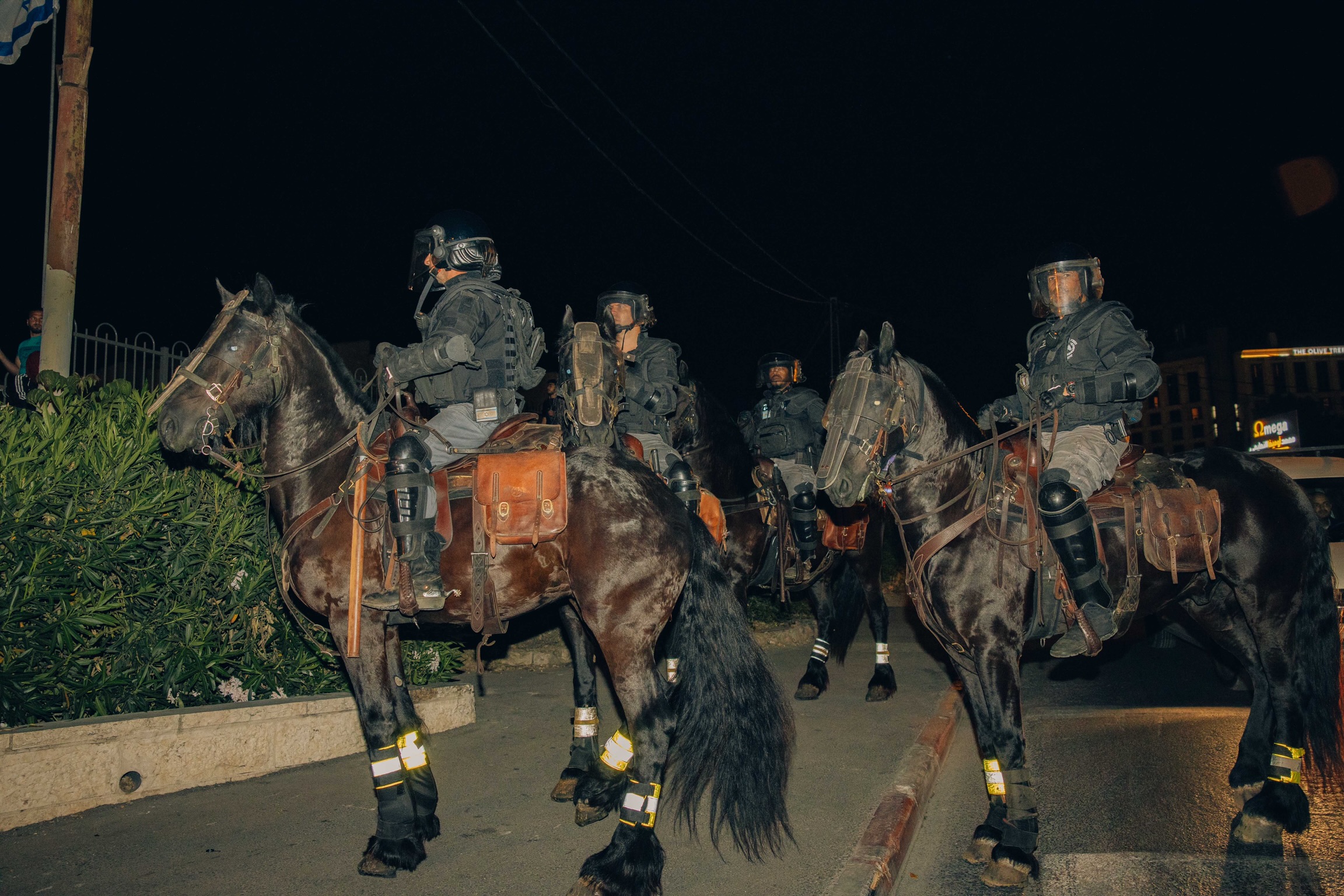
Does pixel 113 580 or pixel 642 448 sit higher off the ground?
pixel 642 448

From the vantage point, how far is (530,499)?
445 cm

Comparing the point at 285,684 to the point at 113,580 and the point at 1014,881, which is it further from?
the point at 1014,881

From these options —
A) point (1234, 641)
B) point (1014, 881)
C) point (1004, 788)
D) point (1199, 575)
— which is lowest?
point (1014, 881)

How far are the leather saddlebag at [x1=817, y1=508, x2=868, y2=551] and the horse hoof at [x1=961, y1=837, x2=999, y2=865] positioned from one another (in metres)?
3.54

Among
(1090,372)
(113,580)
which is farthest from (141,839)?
(1090,372)

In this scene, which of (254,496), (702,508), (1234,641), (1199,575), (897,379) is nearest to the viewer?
(897,379)

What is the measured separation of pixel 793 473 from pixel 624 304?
279 cm

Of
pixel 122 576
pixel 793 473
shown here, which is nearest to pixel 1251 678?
pixel 793 473

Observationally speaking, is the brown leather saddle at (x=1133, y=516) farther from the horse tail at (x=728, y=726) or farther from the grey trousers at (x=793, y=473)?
the grey trousers at (x=793, y=473)

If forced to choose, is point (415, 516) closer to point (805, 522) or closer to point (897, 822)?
point (897, 822)

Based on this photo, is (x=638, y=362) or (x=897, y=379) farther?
(x=638, y=362)

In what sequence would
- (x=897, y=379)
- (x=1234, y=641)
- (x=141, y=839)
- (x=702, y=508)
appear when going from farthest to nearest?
(x=702, y=508) < (x=1234, y=641) < (x=897, y=379) < (x=141, y=839)

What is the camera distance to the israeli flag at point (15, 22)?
685 centimetres

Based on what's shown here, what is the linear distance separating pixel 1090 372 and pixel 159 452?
20.0 ft
